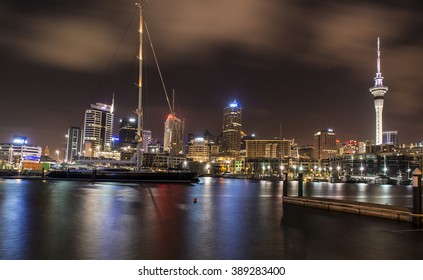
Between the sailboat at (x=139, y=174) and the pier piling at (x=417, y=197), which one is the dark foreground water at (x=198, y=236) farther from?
the sailboat at (x=139, y=174)

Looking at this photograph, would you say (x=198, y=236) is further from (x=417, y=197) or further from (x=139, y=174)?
(x=139, y=174)

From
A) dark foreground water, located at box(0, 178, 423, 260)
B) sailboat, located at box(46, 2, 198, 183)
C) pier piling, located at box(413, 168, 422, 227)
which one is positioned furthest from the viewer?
sailboat, located at box(46, 2, 198, 183)

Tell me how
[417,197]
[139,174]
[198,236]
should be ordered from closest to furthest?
[198,236] < [417,197] < [139,174]

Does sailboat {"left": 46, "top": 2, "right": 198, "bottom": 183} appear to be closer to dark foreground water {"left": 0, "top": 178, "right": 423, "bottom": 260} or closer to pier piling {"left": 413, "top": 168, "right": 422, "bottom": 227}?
dark foreground water {"left": 0, "top": 178, "right": 423, "bottom": 260}

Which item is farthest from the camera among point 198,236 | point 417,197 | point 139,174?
point 139,174

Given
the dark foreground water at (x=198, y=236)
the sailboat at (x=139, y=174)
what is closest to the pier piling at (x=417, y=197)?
the dark foreground water at (x=198, y=236)

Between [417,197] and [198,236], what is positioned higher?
[417,197]

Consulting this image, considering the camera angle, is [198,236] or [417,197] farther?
[417,197]

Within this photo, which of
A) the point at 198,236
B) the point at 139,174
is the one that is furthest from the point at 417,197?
the point at 139,174

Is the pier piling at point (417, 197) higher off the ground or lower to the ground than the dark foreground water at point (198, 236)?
higher

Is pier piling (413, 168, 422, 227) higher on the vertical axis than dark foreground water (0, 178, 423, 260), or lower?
higher

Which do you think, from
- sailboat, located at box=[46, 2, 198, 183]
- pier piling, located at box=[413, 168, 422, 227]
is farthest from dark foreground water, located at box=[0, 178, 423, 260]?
sailboat, located at box=[46, 2, 198, 183]
